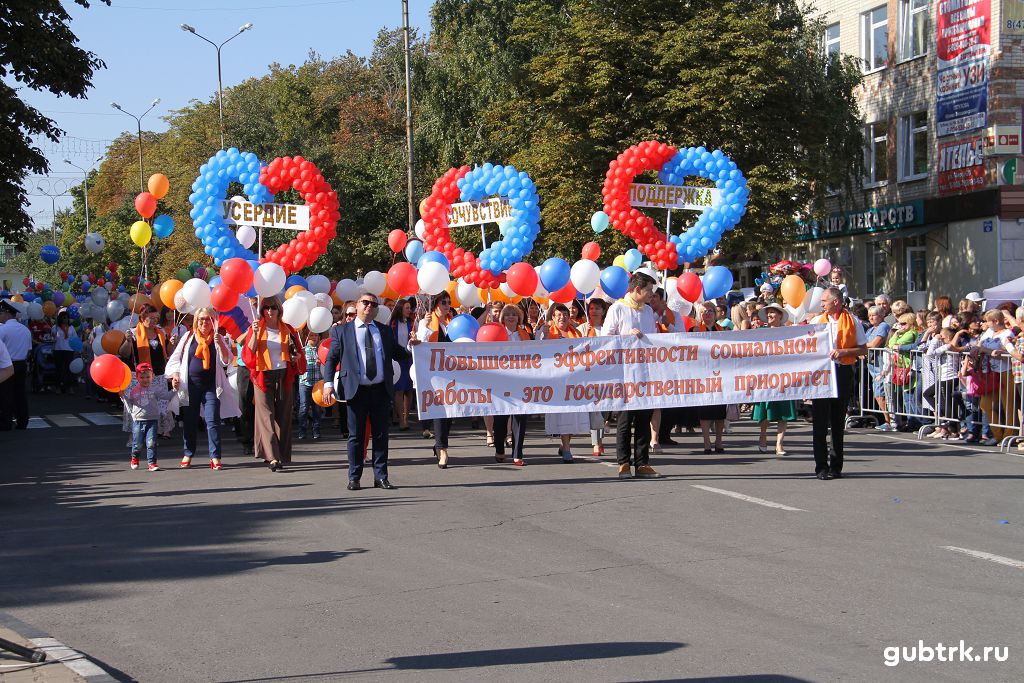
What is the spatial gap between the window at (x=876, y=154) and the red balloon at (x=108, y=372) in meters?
30.4

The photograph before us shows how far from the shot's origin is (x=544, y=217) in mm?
33344

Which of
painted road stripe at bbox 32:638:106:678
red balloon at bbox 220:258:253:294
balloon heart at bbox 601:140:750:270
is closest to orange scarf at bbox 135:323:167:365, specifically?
red balloon at bbox 220:258:253:294

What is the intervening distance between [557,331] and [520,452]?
67.3 inches

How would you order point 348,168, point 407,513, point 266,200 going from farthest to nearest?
point 348,168, point 266,200, point 407,513

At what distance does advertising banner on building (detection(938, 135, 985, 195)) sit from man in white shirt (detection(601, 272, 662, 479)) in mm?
23397

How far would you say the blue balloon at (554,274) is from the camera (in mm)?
14578

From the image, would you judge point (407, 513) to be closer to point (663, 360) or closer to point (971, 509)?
point (663, 360)

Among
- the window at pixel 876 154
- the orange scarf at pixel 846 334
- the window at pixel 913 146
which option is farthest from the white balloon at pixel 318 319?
the window at pixel 876 154

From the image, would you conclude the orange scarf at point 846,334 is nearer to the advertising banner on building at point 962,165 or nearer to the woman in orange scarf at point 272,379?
the woman in orange scarf at point 272,379

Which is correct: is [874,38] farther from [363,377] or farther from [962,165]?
[363,377]

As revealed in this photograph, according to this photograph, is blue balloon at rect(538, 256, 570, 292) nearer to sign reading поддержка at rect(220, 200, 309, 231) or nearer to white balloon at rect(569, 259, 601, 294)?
white balloon at rect(569, 259, 601, 294)

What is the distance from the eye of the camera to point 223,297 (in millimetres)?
13547

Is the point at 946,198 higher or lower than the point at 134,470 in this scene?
higher

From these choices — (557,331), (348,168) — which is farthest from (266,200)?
(348,168)
